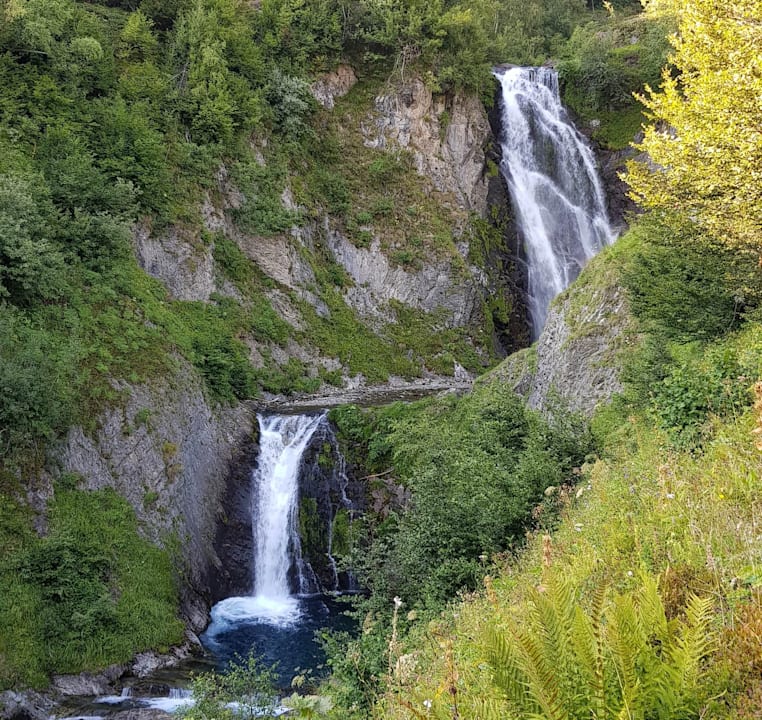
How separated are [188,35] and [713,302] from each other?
79.9 ft

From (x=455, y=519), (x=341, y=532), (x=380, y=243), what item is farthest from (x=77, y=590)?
(x=380, y=243)

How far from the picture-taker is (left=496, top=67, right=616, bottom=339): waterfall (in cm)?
3150

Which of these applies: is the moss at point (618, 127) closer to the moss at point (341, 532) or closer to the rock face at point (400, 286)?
the rock face at point (400, 286)

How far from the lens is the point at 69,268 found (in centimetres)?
1524

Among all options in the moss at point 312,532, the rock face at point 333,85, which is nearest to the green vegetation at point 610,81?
the rock face at point 333,85

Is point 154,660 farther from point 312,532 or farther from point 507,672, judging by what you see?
point 507,672

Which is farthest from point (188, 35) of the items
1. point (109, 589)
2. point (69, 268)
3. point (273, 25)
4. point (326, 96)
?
point (109, 589)

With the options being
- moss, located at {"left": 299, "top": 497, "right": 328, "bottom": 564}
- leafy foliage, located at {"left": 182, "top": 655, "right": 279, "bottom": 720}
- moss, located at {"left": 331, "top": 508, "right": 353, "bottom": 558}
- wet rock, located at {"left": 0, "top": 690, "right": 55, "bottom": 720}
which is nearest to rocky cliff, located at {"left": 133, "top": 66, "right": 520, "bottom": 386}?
moss, located at {"left": 299, "top": 497, "right": 328, "bottom": 564}

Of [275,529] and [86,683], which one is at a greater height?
[275,529]

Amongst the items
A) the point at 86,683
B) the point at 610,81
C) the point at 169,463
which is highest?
the point at 610,81

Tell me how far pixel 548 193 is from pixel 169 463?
2691 cm

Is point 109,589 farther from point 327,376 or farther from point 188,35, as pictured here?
point 188,35

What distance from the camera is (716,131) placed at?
7.76 meters

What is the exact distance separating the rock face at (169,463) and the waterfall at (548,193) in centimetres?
2045
